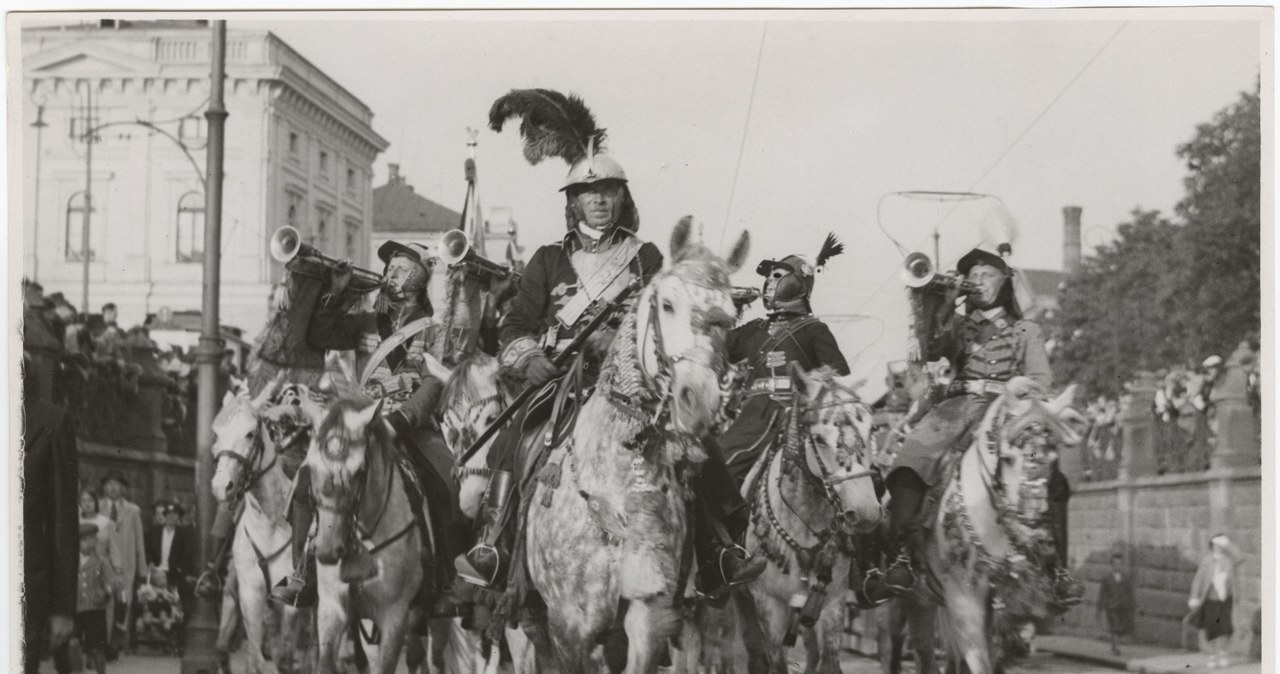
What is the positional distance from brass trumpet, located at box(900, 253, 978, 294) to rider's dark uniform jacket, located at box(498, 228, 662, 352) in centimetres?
260

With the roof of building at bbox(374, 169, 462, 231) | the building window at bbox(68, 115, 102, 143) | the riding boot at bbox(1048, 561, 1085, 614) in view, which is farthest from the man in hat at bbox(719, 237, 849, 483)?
the building window at bbox(68, 115, 102, 143)

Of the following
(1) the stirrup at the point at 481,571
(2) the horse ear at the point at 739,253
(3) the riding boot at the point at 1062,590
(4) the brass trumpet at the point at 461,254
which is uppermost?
(4) the brass trumpet at the point at 461,254

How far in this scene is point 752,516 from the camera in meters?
12.6

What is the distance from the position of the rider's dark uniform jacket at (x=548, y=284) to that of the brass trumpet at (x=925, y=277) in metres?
2.60

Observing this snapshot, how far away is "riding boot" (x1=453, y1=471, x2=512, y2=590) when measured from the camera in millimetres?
11109

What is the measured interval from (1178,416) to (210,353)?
26.4ft

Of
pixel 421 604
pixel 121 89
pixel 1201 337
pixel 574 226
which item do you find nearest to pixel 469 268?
pixel 574 226

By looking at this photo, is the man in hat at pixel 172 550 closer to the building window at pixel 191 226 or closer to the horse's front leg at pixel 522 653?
the building window at pixel 191 226

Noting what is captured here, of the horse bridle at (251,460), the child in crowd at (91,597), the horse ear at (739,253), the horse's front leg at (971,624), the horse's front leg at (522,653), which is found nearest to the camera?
the horse ear at (739,253)

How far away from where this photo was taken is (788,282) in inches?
541

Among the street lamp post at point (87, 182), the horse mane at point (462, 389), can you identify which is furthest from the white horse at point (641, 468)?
the street lamp post at point (87, 182)

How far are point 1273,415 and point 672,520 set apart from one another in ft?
21.1

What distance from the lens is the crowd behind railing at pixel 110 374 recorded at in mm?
14648

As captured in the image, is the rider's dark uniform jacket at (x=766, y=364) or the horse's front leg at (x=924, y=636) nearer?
the rider's dark uniform jacket at (x=766, y=364)
